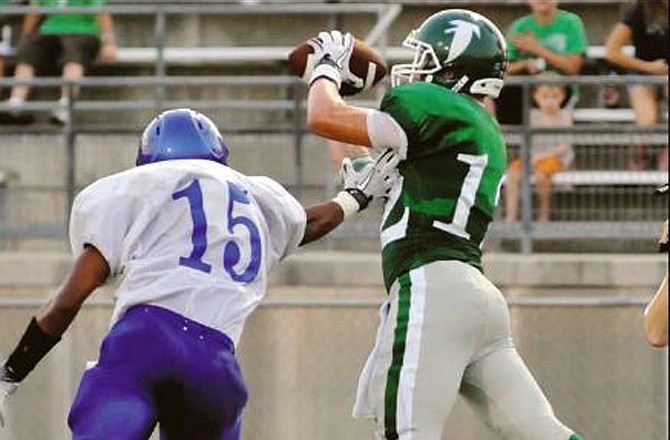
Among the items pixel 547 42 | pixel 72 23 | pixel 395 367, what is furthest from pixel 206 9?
pixel 395 367

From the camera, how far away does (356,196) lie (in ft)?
22.0

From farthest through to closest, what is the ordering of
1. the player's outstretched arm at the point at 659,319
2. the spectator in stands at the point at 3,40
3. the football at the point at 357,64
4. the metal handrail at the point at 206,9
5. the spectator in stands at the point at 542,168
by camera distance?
the spectator in stands at the point at 3,40
the metal handrail at the point at 206,9
the spectator in stands at the point at 542,168
the football at the point at 357,64
the player's outstretched arm at the point at 659,319

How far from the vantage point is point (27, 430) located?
9242 millimetres

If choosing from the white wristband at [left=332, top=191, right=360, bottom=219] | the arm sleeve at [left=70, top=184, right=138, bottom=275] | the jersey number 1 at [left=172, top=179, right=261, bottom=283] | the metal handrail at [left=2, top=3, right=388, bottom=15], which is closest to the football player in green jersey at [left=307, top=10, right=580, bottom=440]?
the white wristband at [left=332, top=191, right=360, bottom=219]

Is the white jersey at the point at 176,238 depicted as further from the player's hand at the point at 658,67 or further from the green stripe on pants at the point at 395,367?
the player's hand at the point at 658,67

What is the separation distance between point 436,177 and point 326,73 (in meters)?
0.50

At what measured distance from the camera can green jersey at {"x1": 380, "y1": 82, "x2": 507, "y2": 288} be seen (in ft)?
21.1

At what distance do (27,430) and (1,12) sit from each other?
2.78 metres

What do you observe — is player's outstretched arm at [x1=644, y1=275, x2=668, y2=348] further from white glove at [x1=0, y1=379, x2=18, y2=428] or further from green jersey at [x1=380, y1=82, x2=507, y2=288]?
white glove at [x1=0, y1=379, x2=18, y2=428]

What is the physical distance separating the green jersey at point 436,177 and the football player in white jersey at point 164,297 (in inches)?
21.1

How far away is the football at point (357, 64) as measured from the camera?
6.78 metres

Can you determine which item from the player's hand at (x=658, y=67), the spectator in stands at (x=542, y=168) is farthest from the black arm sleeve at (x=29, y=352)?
A: the player's hand at (x=658, y=67)

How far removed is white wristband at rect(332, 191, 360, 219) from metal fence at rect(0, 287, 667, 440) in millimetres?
2465

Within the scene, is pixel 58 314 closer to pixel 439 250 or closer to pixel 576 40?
pixel 439 250
